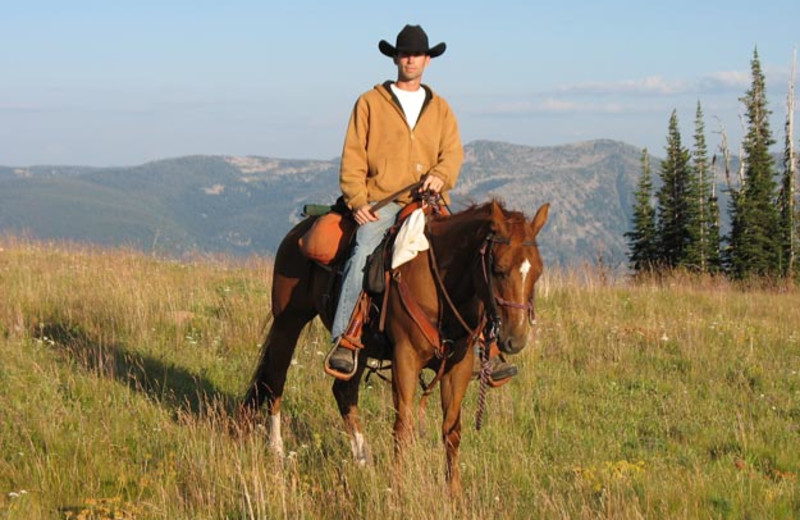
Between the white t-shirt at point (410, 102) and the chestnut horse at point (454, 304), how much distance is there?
2.84ft

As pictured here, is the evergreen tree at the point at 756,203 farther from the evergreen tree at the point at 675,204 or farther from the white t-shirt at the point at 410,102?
the white t-shirt at the point at 410,102

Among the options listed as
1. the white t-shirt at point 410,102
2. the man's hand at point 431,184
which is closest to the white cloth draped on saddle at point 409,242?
the man's hand at point 431,184

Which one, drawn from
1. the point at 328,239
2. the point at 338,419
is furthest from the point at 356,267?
the point at 338,419

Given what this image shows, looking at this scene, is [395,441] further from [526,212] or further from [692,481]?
[692,481]

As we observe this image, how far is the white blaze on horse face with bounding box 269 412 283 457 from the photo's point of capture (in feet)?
24.0

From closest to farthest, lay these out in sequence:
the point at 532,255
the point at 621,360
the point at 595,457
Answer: the point at 532,255
the point at 595,457
the point at 621,360

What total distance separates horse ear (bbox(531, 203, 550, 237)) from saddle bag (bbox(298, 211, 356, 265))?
6.32ft

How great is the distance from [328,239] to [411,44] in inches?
64.2

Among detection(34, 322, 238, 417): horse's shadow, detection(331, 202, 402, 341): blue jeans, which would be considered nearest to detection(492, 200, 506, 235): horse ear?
detection(331, 202, 402, 341): blue jeans

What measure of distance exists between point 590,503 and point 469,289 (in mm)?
1640

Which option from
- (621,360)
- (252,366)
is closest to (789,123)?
A: (621,360)

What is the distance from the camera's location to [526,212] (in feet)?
18.7

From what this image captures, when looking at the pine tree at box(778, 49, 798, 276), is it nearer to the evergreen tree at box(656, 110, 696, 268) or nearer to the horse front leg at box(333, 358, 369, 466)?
the evergreen tree at box(656, 110, 696, 268)

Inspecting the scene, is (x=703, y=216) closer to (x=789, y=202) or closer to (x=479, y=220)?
(x=789, y=202)
